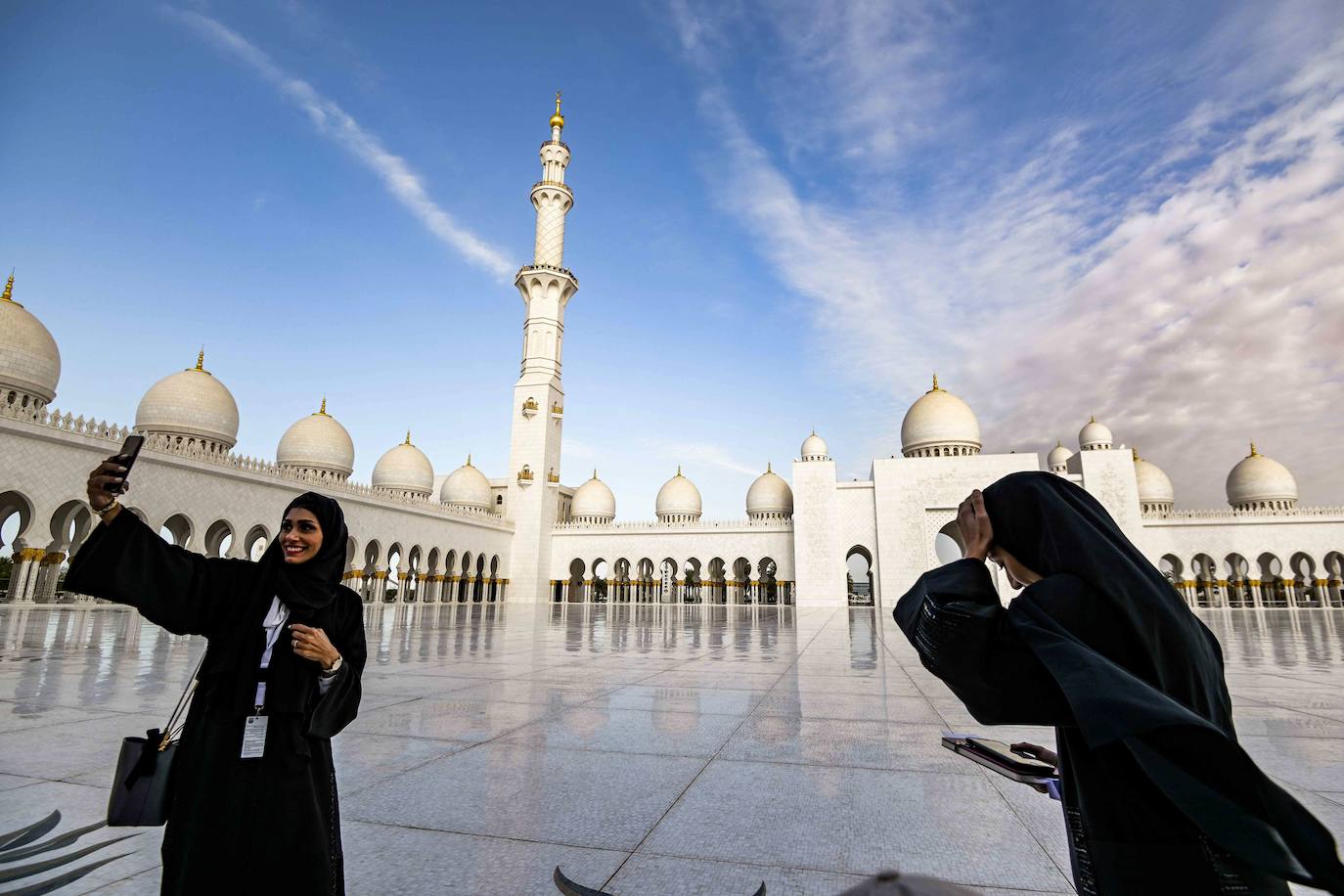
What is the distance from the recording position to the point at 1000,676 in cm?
104

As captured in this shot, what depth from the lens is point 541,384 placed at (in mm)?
27641

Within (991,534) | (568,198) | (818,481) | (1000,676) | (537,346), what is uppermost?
(568,198)

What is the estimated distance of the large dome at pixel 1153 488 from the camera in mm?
29953

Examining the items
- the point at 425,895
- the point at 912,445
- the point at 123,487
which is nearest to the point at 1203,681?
the point at 425,895

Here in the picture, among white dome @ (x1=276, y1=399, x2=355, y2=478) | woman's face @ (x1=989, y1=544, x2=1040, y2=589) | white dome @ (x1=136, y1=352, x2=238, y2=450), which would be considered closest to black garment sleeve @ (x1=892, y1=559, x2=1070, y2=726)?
woman's face @ (x1=989, y1=544, x2=1040, y2=589)

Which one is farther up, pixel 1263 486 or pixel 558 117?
pixel 558 117

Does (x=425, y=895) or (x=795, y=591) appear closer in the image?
(x=425, y=895)

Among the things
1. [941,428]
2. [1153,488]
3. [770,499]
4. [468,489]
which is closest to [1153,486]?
[1153,488]

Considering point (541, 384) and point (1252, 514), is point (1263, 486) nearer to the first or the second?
point (1252, 514)

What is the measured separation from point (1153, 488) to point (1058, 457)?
3.84 meters

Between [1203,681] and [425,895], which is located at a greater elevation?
[1203,681]

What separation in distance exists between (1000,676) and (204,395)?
80.6 ft

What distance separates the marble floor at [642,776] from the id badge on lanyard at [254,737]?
0.49 metres

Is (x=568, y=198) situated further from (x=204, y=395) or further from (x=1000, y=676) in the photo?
(x=1000, y=676)
